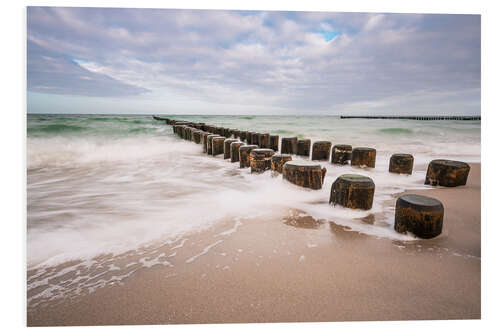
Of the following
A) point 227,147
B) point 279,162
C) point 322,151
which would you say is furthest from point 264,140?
point 279,162

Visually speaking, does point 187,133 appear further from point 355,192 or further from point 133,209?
point 355,192

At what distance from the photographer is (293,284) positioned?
1.23 m

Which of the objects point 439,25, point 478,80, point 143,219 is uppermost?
point 439,25

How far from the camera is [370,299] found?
1.16 m

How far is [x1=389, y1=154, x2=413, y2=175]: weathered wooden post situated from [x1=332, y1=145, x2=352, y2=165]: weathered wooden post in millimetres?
711

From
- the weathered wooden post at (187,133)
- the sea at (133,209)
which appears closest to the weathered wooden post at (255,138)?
the sea at (133,209)

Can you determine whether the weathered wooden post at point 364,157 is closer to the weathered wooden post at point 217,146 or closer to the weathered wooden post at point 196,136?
the weathered wooden post at point 217,146

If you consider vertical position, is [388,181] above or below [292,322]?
above

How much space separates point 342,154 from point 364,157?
0.35 meters

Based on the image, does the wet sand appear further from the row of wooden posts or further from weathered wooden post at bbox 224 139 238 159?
weathered wooden post at bbox 224 139 238 159

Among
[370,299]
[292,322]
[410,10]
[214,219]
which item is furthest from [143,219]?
[410,10]

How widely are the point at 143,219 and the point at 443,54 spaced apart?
3.89m
